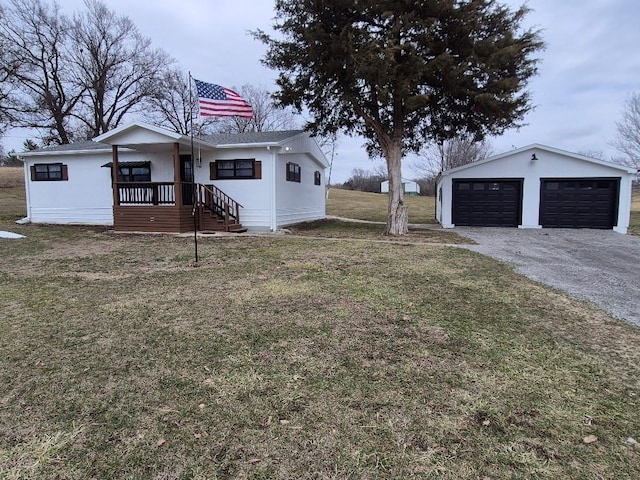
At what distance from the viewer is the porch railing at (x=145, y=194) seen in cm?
1307

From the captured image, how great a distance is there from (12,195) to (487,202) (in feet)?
94.9

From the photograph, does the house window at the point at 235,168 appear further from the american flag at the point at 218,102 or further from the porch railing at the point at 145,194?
the american flag at the point at 218,102

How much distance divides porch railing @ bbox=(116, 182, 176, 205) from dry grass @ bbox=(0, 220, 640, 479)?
769cm

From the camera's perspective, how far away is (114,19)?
28578 mm

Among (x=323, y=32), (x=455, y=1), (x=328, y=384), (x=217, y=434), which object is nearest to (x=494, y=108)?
(x=455, y=1)

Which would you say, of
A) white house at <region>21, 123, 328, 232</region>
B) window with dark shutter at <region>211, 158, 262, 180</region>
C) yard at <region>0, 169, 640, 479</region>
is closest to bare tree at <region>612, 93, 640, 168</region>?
white house at <region>21, 123, 328, 232</region>

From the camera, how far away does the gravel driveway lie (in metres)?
5.32

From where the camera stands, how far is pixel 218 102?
9.37 metres

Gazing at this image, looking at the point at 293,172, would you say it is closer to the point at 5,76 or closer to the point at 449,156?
the point at 5,76

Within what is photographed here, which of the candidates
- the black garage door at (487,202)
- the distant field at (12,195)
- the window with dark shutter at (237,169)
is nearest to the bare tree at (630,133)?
the black garage door at (487,202)

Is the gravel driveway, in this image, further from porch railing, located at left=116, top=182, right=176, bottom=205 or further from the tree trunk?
porch railing, located at left=116, top=182, right=176, bottom=205

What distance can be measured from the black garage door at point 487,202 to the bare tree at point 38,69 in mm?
25020

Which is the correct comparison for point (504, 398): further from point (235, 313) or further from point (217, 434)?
point (235, 313)

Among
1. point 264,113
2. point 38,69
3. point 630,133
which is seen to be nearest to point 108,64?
point 38,69
